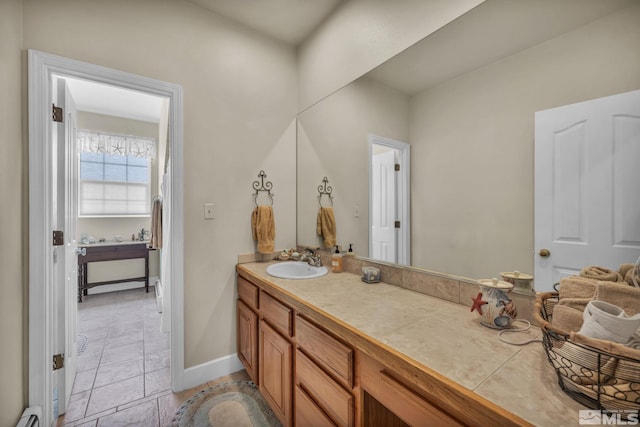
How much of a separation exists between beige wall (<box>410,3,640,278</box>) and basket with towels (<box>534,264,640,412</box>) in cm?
33

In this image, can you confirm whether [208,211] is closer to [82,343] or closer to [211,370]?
[211,370]

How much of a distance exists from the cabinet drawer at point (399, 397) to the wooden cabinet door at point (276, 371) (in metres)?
0.55

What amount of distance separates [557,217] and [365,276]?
918 millimetres

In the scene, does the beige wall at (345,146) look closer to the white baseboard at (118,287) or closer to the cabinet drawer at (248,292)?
the cabinet drawer at (248,292)

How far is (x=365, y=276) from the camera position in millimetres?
1576

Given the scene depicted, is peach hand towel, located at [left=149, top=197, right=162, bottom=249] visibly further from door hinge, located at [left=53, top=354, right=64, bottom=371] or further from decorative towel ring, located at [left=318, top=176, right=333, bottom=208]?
decorative towel ring, located at [left=318, top=176, right=333, bottom=208]

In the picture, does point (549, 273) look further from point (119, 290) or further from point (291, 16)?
point (119, 290)

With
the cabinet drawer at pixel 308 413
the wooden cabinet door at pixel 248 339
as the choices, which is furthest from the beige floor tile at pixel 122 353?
the cabinet drawer at pixel 308 413

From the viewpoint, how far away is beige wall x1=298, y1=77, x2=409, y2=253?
63.3 inches

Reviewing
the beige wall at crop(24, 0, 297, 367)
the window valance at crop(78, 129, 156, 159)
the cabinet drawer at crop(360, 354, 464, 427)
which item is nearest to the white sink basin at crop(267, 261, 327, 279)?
the beige wall at crop(24, 0, 297, 367)

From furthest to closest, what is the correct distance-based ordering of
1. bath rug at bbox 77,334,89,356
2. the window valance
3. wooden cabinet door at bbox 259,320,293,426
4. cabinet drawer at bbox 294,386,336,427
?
the window valance
bath rug at bbox 77,334,89,356
wooden cabinet door at bbox 259,320,293,426
cabinet drawer at bbox 294,386,336,427

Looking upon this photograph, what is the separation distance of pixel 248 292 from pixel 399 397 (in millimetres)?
1312

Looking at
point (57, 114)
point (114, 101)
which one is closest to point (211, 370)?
point (57, 114)

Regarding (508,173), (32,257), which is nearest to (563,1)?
(508,173)
